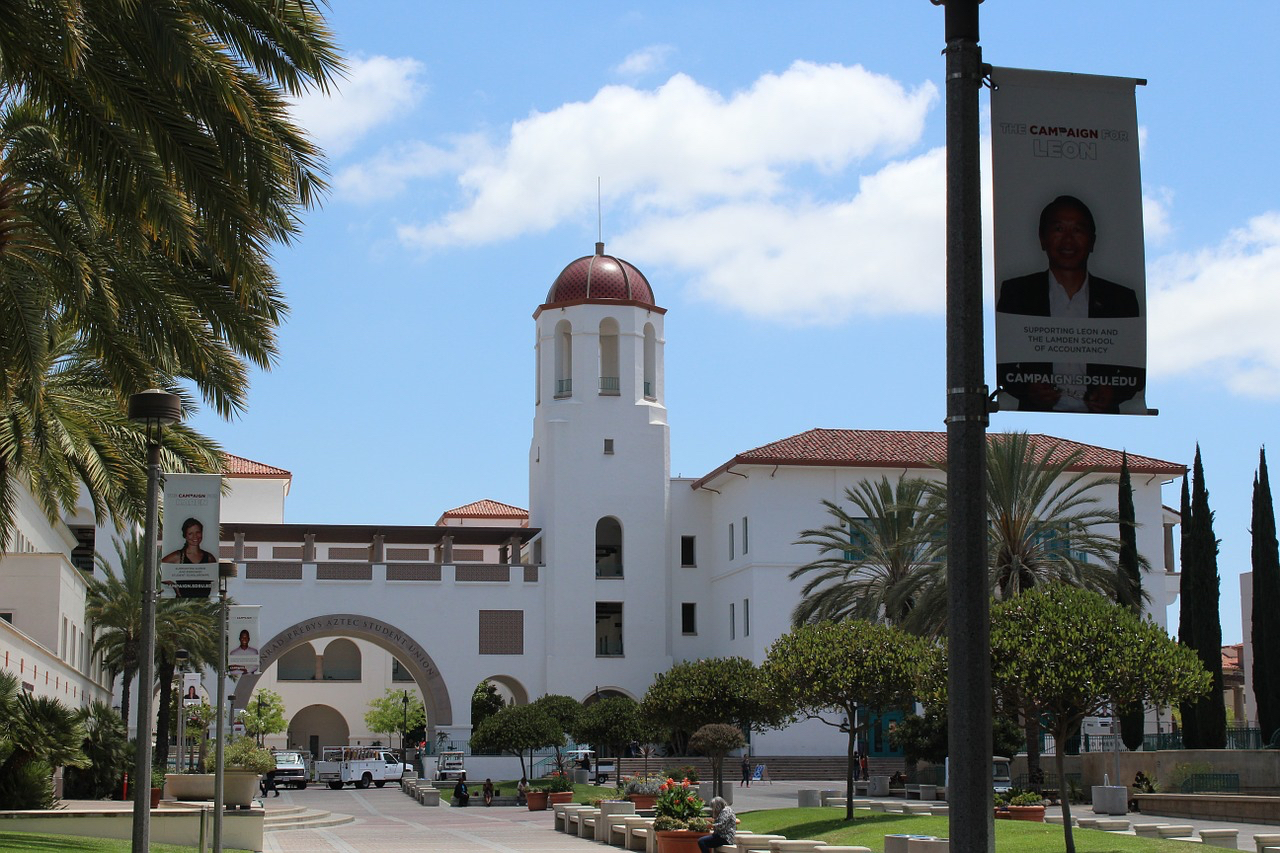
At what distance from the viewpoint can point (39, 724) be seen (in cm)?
2419

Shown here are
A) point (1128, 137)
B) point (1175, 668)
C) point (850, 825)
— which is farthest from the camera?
point (850, 825)

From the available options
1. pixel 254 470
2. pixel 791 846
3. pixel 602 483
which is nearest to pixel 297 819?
pixel 791 846

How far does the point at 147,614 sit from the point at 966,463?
380 inches

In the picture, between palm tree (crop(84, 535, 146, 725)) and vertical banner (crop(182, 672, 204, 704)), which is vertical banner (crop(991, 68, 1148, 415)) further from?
palm tree (crop(84, 535, 146, 725))

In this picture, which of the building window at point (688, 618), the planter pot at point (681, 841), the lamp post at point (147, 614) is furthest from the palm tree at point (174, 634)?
the lamp post at point (147, 614)

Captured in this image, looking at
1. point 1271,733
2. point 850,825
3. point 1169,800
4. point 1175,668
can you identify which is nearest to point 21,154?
point 1175,668

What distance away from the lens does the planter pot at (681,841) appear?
945 inches

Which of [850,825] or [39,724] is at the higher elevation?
[39,724]

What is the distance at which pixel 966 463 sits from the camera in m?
6.10

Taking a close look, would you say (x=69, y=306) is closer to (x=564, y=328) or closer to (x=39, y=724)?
(x=39, y=724)

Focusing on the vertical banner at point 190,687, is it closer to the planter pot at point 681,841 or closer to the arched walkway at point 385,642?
the arched walkway at point 385,642

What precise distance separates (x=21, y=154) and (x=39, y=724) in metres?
11.9

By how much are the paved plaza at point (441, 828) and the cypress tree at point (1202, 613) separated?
4938 millimetres

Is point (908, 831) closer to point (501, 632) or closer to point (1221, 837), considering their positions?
point (1221, 837)
